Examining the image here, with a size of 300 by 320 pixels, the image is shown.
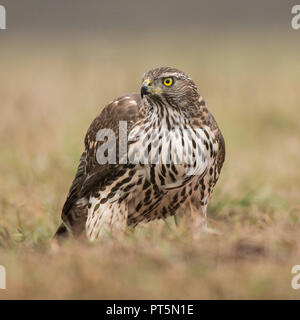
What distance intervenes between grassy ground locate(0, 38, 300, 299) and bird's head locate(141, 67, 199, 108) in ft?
2.57

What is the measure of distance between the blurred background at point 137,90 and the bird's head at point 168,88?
0.79m

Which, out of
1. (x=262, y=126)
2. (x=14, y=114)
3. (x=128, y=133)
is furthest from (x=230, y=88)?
(x=128, y=133)

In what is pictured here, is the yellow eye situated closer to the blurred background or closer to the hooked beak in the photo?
the hooked beak

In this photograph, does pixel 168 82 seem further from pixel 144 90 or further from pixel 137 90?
pixel 137 90

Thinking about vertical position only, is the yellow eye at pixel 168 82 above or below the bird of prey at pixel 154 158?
above

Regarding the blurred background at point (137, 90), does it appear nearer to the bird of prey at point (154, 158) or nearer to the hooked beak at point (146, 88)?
the bird of prey at point (154, 158)

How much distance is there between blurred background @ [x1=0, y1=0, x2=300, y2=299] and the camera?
394 centimetres

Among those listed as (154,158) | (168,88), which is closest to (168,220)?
(154,158)

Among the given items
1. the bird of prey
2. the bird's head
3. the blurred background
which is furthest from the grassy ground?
the bird's head

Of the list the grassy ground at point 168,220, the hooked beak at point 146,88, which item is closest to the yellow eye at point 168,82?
the hooked beak at point 146,88

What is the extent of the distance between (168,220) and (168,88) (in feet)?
3.74

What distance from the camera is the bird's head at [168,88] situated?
4.92m

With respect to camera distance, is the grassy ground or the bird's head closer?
the grassy ground
